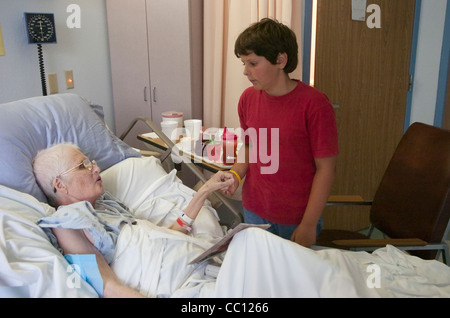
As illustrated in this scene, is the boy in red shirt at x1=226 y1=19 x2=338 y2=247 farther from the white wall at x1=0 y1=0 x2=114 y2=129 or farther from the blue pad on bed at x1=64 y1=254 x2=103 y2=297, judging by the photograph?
the white wall at x1=0 y1=0 x2=114 y2=129

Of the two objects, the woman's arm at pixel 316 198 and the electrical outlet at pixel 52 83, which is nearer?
the woman's arm at pixel 316 198

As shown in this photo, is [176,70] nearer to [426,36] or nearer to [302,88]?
[302,88]

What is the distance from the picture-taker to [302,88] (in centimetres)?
150

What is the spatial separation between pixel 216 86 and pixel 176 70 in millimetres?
282

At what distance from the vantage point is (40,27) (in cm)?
239

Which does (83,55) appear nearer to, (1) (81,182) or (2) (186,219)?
(1) (81,182)

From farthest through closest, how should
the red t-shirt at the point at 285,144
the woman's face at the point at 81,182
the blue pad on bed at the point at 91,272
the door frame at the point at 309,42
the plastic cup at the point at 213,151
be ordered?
the door frame at the point at 309,42 → the plastic cup at the point at 213,151 → the woman's face at the point at 81,182 → the red t-shirt at the point at 285,144 → the blue pad on bed at the point at 91,272

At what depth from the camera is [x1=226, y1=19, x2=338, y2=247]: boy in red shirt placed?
1.47 m

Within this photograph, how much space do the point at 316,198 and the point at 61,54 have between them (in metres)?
1.99

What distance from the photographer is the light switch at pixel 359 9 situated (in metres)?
2.52

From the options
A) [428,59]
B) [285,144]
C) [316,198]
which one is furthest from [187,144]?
[428,59]

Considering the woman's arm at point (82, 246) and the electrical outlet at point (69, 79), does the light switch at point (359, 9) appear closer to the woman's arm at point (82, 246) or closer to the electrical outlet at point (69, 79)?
the electrical outlet at point (69, 79)

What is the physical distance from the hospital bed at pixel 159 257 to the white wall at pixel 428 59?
5.67 feet

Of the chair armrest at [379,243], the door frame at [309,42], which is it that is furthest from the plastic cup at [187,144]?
the chair armrest at [379,243]
